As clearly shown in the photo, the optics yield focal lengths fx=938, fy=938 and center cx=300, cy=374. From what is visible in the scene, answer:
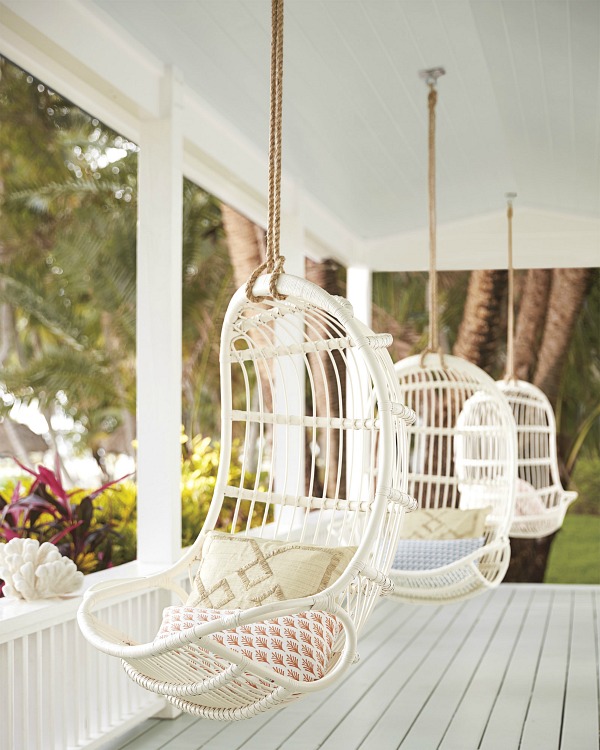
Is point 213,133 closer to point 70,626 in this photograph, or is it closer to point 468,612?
point 70,626

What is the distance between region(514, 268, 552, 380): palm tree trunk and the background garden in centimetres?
1

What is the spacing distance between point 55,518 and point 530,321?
17.7ft

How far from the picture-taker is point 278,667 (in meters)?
2.17

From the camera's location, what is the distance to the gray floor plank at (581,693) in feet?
11.5

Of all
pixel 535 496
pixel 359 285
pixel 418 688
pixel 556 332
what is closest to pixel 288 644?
pixel 418 688

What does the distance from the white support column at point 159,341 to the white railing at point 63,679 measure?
0.24 m

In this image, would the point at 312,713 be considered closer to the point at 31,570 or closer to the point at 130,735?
the point at 130,735

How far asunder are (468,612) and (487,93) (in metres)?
3.38

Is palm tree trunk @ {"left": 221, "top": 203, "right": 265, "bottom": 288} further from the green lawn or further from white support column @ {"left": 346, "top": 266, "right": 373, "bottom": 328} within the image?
the green lawn

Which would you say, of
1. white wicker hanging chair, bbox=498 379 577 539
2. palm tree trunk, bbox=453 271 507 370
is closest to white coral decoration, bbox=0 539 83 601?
white wicker hanging chair, bbox=498 379 577 539

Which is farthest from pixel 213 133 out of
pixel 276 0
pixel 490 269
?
pixel 490 269

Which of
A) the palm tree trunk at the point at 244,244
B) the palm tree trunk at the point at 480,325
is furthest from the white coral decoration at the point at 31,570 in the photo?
the palm tree trunk at the point at 480,325

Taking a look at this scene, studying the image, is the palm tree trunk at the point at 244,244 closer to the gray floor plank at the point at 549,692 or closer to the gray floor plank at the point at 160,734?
the gray floor plank at the point at 549,692

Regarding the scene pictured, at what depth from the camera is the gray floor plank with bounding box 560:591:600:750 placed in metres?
3.51
